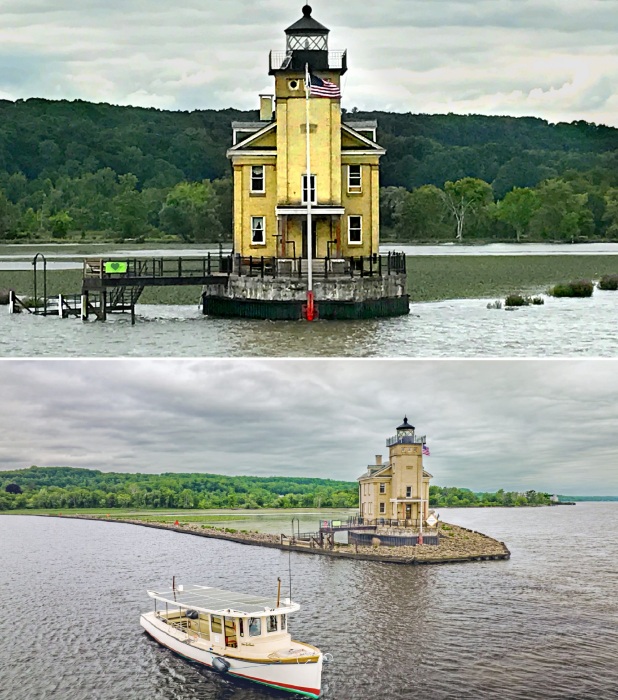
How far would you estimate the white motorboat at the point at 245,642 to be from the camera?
23.9 metres

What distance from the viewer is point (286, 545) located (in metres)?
44.3

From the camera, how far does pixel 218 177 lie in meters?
149

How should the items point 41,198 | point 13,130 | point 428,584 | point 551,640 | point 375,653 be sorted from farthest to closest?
1. point 13,130
2. point 41,198
3. point 428,584
4. point 551,640
5. point 375,653

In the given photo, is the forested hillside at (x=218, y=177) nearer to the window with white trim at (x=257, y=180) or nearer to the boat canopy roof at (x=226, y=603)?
the window with white trim at (x=257, y=180)

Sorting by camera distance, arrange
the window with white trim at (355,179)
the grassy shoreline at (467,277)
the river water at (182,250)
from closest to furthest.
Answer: the window with white trim at (355,179) < the grassy shoreline at (467,277) < the river water at (182,250)

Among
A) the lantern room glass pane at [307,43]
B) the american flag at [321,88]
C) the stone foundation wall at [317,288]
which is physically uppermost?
the lantern room glass pane at [307,43]

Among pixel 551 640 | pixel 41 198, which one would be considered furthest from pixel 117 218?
pixel 551 640

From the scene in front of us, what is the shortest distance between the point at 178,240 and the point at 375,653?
89409 mm

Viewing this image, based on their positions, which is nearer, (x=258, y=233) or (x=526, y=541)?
(x=258, y=233)

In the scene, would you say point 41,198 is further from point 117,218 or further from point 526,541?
point 526,541

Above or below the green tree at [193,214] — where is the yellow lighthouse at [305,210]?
below

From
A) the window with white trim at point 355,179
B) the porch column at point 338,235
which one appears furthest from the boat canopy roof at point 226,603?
the window with white trim at point 355,179

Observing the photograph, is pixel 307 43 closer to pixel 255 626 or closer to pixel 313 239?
pixel 313 239

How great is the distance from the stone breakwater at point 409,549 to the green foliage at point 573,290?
41.7ft
